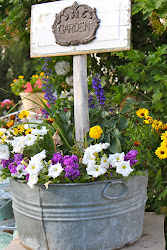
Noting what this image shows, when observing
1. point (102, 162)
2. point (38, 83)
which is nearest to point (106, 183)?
point (102, 162)

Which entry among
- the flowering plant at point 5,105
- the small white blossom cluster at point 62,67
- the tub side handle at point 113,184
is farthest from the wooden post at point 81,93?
the flowering plant at point 5,105

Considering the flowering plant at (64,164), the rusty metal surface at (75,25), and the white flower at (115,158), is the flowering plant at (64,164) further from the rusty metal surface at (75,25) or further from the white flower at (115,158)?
the rusty metal surface at (75,25)

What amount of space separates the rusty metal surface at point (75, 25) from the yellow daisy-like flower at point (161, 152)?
0.58 meters

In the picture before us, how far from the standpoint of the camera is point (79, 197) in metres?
1.35

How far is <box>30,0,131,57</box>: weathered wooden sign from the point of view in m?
1.47

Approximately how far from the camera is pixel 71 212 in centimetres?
136

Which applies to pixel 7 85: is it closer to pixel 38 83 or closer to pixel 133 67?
pixel 38 83

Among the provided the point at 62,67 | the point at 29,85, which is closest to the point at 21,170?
the point at 62,67

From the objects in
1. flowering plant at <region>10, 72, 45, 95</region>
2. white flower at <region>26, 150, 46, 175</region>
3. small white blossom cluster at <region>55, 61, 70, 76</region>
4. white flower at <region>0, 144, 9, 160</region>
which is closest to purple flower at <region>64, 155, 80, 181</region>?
white flower at <region>26, 150, 46, 175</region>

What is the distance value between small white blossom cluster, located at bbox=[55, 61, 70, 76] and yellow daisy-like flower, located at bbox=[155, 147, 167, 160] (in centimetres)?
94

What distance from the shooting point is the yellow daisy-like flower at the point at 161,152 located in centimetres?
159

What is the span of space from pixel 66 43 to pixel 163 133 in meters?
0.61

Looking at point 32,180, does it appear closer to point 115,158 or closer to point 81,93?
point 115,158

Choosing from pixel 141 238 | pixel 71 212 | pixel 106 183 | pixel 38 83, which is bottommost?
pixel 141 238
